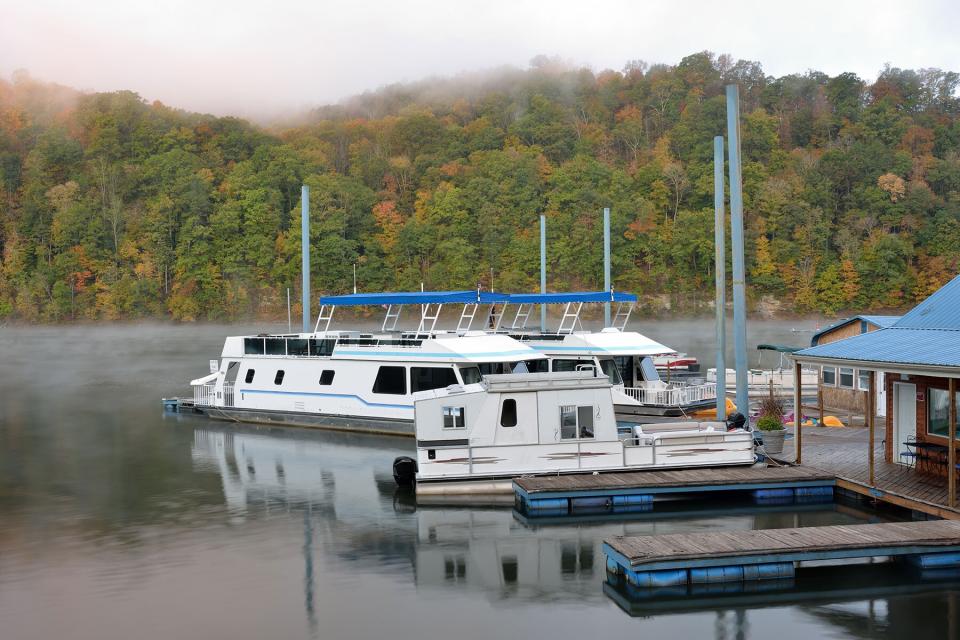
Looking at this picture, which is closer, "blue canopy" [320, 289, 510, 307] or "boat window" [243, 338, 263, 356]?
"blue canopy" [320, 289, 510, 307]

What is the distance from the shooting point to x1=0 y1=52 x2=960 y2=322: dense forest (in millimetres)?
81625

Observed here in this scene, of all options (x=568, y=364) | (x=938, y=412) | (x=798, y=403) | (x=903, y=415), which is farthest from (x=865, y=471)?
(x=568, y=364)

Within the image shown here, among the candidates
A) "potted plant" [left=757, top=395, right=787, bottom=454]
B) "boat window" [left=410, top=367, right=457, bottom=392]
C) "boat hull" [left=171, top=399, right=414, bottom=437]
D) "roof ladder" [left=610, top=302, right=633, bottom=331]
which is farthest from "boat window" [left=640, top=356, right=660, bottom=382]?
"potted plant" [left=757, top=395, right=787, bottom=454]

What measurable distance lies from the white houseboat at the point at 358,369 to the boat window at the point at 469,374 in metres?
0.03

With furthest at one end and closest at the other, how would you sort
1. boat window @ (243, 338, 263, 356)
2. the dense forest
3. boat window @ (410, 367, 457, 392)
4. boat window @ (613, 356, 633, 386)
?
1. the dense forest
2. boat window @ (243, 338, 263, 356)
3. boat window @ (613, 356, 633, 386)
4. boat window @ (410, 367, 457, 392)

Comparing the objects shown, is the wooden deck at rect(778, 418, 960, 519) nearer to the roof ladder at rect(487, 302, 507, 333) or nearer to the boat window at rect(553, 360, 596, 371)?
the boat window at rect(553, 360, 596, 371)

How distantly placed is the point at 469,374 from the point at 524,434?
8.53 meters

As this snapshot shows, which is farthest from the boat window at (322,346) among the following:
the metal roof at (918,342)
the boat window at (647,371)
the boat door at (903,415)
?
the boat door at (903,415)

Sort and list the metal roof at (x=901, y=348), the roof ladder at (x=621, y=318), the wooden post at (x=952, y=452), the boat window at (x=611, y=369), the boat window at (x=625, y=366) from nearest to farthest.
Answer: the wooden post at (x=952, y=452)
the metal roof at (x=901, y=348)
the boat window at (x=611, y=369)
the boat window at (x=625, y=366)
the roof ladder at (x=621, y=318)

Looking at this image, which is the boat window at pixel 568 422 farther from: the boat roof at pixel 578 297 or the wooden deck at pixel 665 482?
the boat roof at pixel 578 297

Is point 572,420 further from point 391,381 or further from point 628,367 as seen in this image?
point 628,367

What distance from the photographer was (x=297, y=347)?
30141mm

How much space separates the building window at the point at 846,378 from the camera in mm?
27297

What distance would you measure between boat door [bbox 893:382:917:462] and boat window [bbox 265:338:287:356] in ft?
63.3
